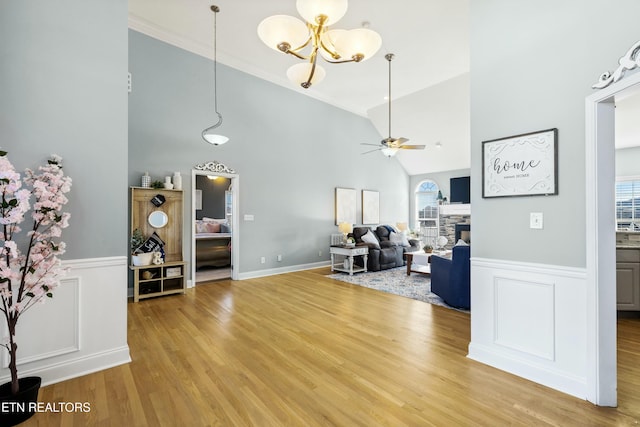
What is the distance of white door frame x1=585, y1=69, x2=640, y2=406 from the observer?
1807 millimetres

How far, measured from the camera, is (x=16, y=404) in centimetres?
167

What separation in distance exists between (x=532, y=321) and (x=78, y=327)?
11.6 feet

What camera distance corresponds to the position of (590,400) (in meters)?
1.83

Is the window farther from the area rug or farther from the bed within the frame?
the bed

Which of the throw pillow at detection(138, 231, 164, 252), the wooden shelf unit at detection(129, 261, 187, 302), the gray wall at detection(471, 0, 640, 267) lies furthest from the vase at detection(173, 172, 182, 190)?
the gray wall at detection(471, 0, 640, 267)

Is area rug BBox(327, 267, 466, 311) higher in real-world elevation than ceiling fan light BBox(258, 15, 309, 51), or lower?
lower

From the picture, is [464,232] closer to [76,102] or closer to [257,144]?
[257,144]

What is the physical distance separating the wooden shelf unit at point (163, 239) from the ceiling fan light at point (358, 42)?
3617mm

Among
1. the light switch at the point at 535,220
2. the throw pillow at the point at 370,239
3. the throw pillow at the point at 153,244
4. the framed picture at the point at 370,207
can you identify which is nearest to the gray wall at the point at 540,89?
the light switch at the point at 535,220

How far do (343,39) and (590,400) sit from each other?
3.32 meters

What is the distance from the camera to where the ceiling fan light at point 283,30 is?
233cm

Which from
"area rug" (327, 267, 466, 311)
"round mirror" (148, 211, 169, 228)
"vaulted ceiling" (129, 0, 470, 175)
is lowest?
"area rug" (327, 267, 466, 311)

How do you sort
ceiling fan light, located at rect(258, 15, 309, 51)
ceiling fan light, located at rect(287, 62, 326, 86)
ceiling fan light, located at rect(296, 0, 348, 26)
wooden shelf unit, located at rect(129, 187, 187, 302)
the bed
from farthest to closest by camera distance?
the bed, wooden shelf unit, located at rect(129, 187, 187, 302), ceiling fan light, located at rect(287, 62, 326, 86), ceiling fan light, located at rect(258, 15, 309, 51), ceiling fan light, located at rect(296, 0, 348, 26)

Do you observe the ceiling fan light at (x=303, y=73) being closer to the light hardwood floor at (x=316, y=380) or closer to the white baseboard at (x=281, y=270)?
the light hardwood floor at (x=316, y=380)
